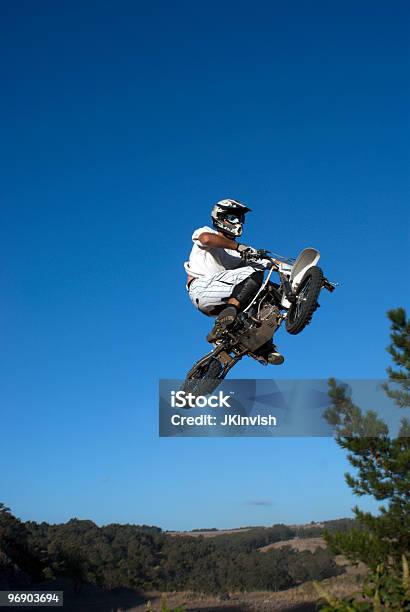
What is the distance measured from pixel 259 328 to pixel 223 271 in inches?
27.0

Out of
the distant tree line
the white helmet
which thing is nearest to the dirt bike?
the white helmet

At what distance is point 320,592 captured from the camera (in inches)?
189

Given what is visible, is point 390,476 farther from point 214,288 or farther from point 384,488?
point 214,288

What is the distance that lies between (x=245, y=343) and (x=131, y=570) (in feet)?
132

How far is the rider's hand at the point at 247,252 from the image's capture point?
595 cm

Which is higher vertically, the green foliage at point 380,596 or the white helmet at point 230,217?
the white helmet at point 230,217

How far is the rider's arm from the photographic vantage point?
20.0 ft

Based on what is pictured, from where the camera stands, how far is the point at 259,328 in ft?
19.1

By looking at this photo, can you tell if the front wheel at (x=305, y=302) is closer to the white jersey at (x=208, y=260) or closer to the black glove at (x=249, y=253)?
the black glove at (x=249, y=253)

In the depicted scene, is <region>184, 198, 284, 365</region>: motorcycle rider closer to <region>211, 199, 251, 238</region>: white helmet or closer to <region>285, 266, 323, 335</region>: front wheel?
<region>211, 199, 251, 238</region>: white helmet

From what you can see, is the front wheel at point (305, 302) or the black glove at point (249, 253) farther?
the black glove at point (249, 253)

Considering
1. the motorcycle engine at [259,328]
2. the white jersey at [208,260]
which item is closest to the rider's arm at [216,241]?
the white jersey at [208,260]

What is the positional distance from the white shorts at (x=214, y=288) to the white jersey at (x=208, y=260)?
0.29 ft

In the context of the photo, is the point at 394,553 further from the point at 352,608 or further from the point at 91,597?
the point at 91,597
